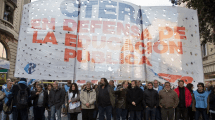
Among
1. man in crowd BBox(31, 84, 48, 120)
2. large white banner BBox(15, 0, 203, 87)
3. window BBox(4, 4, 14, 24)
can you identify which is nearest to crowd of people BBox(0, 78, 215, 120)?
man in crowd BBox(31, 84, 48, 120)

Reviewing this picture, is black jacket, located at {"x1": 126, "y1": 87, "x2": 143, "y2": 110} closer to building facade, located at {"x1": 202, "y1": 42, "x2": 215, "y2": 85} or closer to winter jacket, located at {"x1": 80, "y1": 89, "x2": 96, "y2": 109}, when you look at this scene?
winter jacket, located at {"x1": 80, "y1": 89, "x2": 96, "y2": 109}

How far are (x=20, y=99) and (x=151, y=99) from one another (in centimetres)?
460

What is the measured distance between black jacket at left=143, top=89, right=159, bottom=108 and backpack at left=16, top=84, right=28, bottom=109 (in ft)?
13.8

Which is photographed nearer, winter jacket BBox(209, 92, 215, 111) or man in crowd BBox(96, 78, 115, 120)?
man in crowd BBox(96, 78, 115, 120)

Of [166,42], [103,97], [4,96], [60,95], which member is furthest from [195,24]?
[4,96]

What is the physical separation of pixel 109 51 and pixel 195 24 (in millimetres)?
3207

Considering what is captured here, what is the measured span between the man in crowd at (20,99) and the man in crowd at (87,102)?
1.94 meters

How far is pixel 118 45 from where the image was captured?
20.8ft

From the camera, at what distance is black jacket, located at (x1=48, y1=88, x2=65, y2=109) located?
23.9ft

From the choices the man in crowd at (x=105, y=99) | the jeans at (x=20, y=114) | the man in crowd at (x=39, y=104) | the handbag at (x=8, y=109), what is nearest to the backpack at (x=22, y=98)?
the jeans at (x=20, y=114)

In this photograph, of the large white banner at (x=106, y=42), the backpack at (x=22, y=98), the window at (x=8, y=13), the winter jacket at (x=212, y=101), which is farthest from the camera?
the window at (x=8, y=13)

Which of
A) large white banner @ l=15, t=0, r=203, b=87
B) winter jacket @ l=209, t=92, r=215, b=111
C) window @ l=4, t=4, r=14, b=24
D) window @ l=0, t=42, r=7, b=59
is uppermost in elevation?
window @ l=4, t=4, r=14, b=24

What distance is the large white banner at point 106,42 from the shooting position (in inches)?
241

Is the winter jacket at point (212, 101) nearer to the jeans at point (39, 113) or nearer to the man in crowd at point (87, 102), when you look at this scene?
the man in crowd at point (87, 102)
